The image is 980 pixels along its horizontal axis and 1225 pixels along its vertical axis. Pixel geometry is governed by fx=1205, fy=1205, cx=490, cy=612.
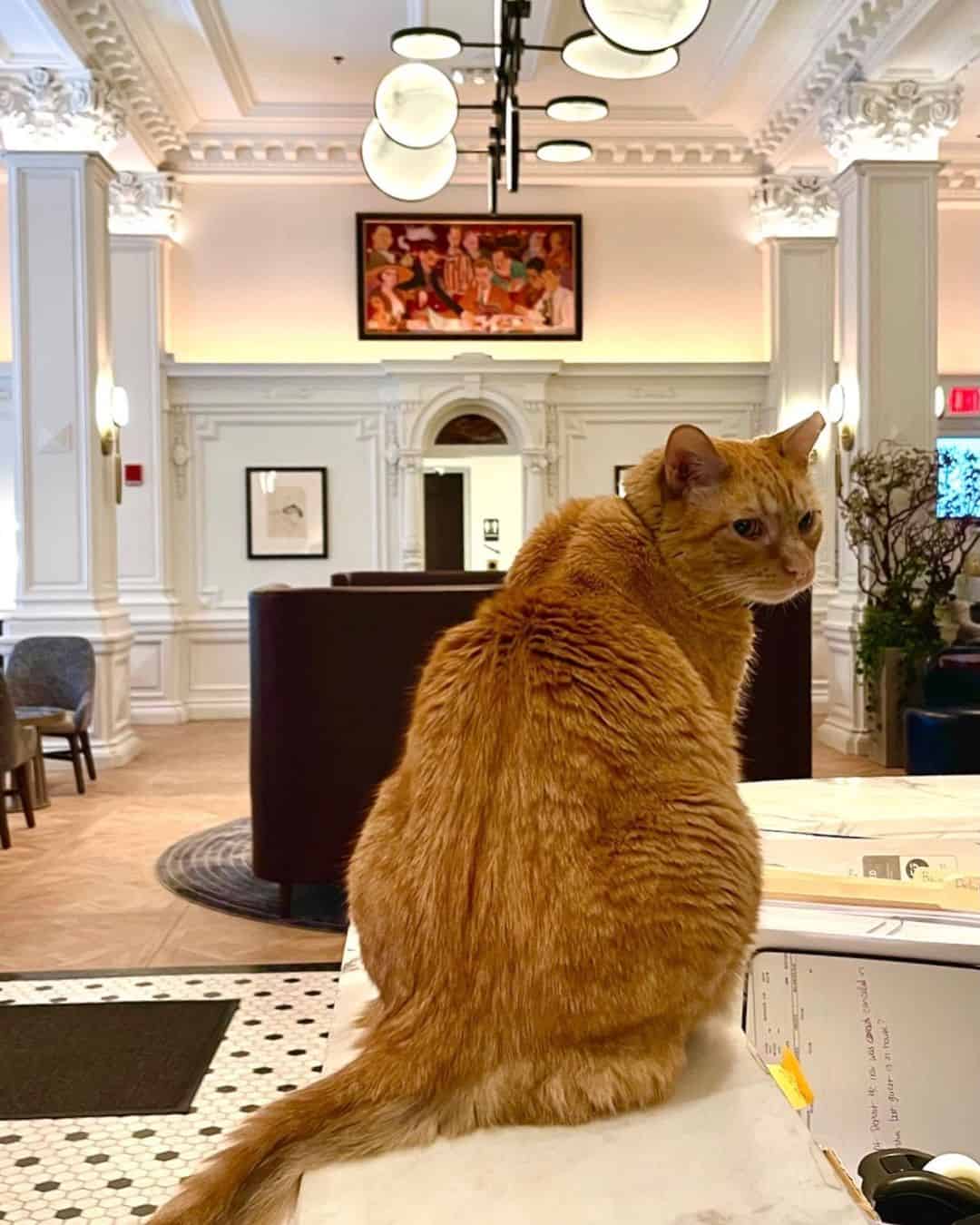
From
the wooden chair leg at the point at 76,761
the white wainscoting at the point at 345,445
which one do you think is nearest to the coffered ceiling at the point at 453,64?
the white wainscoting at the point at 345,445

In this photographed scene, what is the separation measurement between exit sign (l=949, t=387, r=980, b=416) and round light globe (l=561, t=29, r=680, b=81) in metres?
7.25

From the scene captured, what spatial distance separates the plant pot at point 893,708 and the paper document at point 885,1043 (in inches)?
271

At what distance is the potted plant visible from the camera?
7.85 metres

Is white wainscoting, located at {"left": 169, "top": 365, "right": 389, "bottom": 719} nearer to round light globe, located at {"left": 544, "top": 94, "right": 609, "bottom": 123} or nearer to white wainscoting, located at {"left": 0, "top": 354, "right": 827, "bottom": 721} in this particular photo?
white wainscoting, located at {"left": 0, "top": 354, "right": 827, "bottom": 721}

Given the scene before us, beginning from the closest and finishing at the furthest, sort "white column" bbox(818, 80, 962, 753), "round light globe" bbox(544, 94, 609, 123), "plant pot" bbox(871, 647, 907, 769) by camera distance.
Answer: "round light globe" bbox(544, 94, 609, 123) → "plant pot" bbox(871, 647, 907, 769) → "white column" bbox(818, 80, 962, 753)

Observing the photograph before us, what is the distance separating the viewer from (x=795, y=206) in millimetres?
10758

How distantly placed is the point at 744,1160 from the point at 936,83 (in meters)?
8.77

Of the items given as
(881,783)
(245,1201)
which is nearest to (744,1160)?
(245,1201)

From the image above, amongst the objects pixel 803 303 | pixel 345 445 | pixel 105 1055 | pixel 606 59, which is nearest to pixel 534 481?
pixel 345 445

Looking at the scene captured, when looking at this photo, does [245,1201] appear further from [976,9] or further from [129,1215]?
[976,9]

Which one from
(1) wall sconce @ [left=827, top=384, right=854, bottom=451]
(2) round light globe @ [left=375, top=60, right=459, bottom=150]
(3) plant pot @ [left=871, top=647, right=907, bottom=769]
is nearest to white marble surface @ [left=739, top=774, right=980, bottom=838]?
(2) round light globe @ [left=375, top=60, right=459, bottom=150]

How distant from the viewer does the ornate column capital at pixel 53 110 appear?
7898 millimetres

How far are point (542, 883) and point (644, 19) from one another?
11.6 feet

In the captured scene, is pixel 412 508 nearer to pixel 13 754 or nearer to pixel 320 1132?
pixel 13 754
